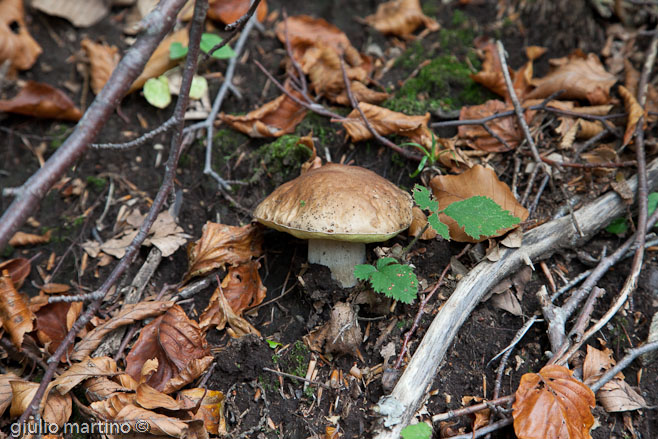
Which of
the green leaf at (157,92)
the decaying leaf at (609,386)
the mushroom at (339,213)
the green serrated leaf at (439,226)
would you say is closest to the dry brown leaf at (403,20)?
the green leaf at (157,92)

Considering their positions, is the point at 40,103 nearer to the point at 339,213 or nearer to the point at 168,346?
the point at 168,346

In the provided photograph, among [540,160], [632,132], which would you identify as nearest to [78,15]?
[540,160]

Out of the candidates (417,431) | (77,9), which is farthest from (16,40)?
(417,431)

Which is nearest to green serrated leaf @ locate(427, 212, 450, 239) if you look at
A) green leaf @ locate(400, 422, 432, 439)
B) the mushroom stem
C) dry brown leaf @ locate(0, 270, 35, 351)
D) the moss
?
the mushroom stem

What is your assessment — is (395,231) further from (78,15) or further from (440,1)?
(78,15)

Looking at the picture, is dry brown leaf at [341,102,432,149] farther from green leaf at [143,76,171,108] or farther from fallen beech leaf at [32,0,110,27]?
fallen beech leaf at [32,0,110,27]

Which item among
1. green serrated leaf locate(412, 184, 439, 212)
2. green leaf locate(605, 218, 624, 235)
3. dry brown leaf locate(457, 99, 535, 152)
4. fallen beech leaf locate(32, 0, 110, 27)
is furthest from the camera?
fallen beech leaf locate(32, 0, 110, 27)
